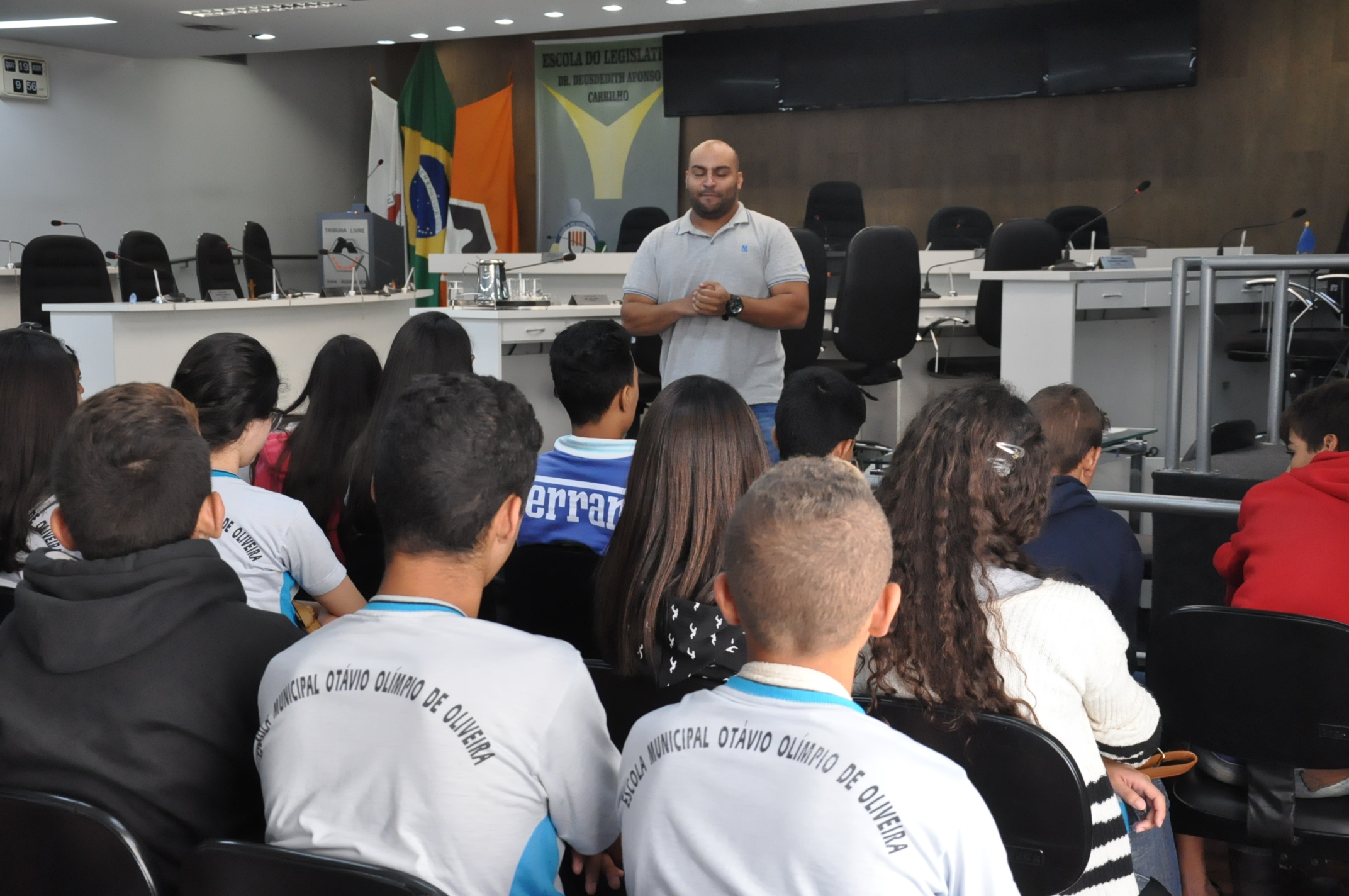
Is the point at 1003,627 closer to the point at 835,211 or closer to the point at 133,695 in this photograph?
the point at 133,695

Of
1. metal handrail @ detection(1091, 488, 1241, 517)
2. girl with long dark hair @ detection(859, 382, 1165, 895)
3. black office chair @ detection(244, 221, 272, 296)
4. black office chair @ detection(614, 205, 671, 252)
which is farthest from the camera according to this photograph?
black office chair @ detection(614, 205, 671, 252)

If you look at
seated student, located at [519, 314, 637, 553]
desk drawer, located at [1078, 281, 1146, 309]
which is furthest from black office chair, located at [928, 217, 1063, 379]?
seated student, located at [519, 314, 637, 553]

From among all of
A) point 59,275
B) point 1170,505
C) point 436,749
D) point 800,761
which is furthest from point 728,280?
point 59,275

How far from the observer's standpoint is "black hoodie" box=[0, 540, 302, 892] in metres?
1.13

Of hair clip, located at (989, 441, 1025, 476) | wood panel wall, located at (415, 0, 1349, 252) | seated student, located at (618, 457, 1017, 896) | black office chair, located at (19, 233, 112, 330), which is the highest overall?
wood panel wall, located at (415, 0, 1349, 252)

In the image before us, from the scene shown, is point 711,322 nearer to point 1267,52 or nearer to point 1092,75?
point 1092,75

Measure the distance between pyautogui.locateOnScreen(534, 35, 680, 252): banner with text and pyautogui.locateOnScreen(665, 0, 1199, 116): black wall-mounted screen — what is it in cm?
44

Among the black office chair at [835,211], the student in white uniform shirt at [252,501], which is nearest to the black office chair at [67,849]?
the student in white uniform shirt at [252,501]

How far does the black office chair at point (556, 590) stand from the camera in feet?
6.02

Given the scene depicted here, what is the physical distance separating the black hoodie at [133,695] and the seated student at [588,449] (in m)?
0.69

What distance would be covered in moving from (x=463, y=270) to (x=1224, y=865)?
6319 mm

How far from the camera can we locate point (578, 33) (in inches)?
387

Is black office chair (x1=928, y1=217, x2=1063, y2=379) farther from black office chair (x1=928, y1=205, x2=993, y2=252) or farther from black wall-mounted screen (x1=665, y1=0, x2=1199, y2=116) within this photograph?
black wall-mounted screen (x1=665, y1=0, x2=1199, y2=116)

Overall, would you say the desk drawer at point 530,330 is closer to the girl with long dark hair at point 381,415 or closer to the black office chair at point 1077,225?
the girl with long dark hair at point 381,415
